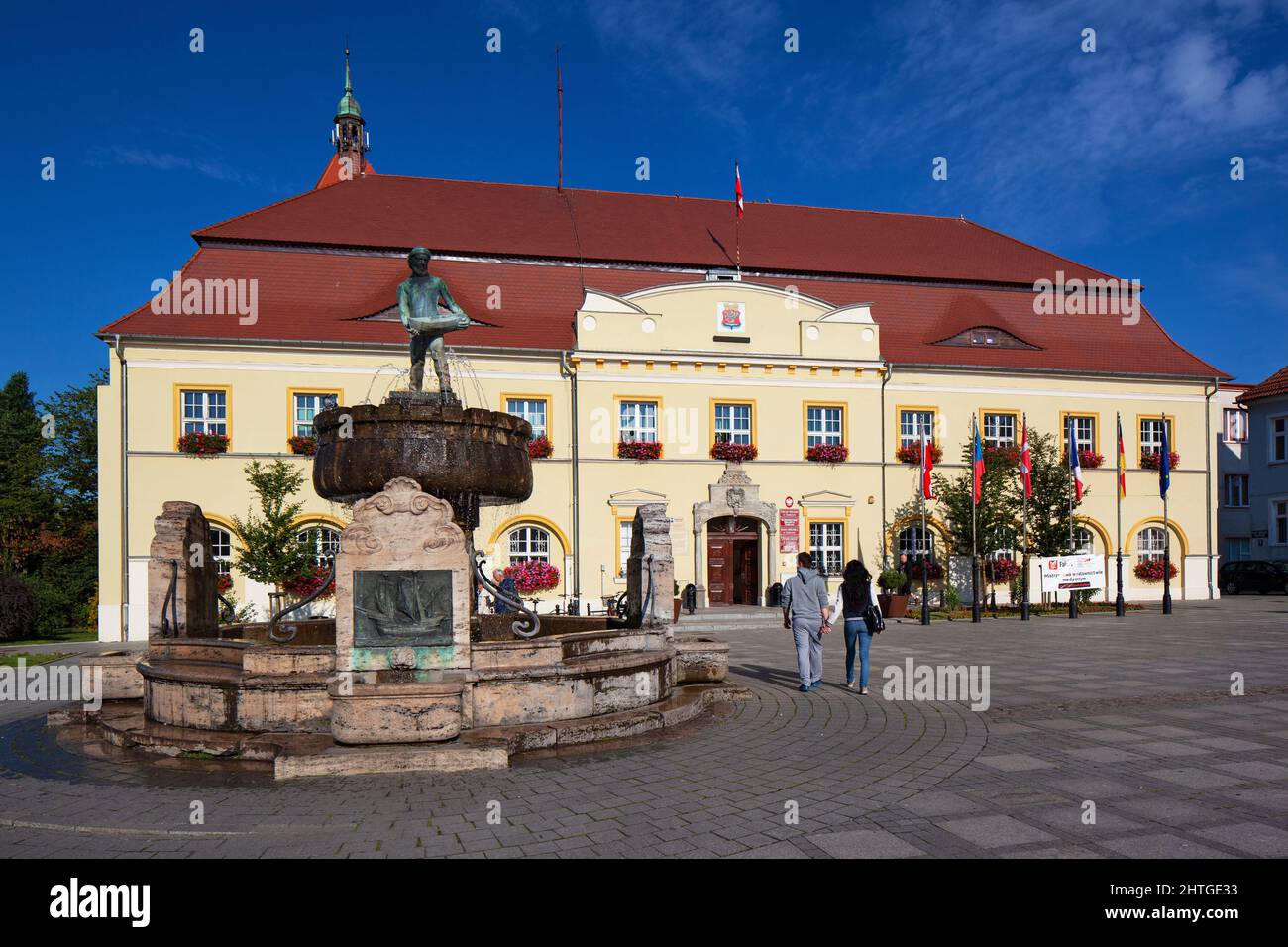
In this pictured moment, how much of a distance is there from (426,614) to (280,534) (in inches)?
577

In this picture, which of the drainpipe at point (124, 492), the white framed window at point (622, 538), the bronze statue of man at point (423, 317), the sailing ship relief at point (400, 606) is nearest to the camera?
the sailing ship relief at point (400, 606)

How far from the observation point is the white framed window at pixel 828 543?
25812mm

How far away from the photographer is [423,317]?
8.55 metres

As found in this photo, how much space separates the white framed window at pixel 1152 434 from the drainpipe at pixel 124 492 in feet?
102

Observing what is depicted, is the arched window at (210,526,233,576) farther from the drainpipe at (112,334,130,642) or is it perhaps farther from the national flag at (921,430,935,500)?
the national flag at (921,430,935,500)

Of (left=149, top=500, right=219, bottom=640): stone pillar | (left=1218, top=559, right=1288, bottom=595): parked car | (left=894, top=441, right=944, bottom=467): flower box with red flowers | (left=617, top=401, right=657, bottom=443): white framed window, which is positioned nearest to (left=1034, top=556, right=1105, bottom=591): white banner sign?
(left=894, top=441, right=944, bottom=467): flower box with red flowers

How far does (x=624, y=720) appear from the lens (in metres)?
7.19

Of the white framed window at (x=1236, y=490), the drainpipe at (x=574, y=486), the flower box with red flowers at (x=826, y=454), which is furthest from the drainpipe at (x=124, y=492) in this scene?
the white framed window at (x=1236, y=490)

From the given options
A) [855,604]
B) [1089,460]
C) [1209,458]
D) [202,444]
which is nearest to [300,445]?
[202,444]

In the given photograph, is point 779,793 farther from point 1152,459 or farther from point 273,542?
point 1152,459

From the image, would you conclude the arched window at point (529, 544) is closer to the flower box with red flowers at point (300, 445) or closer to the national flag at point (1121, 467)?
the flower box with red flowers at point (300, 445)

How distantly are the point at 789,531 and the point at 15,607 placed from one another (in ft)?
67.4

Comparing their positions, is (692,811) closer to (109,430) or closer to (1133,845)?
(1133,845)

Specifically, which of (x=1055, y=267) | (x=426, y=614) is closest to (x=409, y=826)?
(x=426, y=614)
